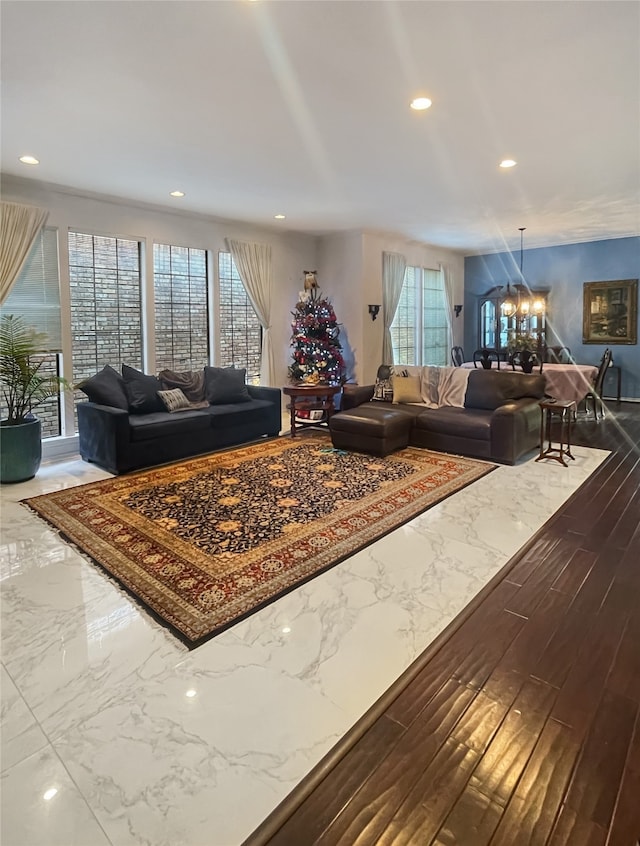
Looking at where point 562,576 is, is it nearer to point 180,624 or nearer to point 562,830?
point 562,830

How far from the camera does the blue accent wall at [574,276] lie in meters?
8.56

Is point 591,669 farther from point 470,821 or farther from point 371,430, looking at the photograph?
point 371,430

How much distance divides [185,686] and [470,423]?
3994 millimetres

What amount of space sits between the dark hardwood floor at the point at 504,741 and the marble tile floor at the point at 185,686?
4.0 inches

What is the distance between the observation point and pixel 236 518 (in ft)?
12.0

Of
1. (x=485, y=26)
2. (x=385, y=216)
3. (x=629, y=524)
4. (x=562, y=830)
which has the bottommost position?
(x=562, y=830)

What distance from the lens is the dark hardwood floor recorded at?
1.44 meters

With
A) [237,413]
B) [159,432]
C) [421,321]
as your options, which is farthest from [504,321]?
[159,432]

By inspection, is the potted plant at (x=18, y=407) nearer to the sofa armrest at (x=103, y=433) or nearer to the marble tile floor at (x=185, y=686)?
the sofa armrest at (x=103, y=433)

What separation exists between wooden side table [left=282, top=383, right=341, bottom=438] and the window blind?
8.80ft

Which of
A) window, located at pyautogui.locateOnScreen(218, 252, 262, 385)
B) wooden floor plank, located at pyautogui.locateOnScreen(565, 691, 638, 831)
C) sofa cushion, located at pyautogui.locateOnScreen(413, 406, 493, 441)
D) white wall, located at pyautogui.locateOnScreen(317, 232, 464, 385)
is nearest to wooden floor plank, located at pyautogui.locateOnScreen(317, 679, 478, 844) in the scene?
wooden floor plank, located at pyautogui.locateOnScreen(565, 691, 638, 831)

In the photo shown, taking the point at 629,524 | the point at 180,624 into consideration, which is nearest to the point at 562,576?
the point at 629,524

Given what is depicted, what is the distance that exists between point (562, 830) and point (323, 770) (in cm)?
71

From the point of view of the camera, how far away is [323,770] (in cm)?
162
